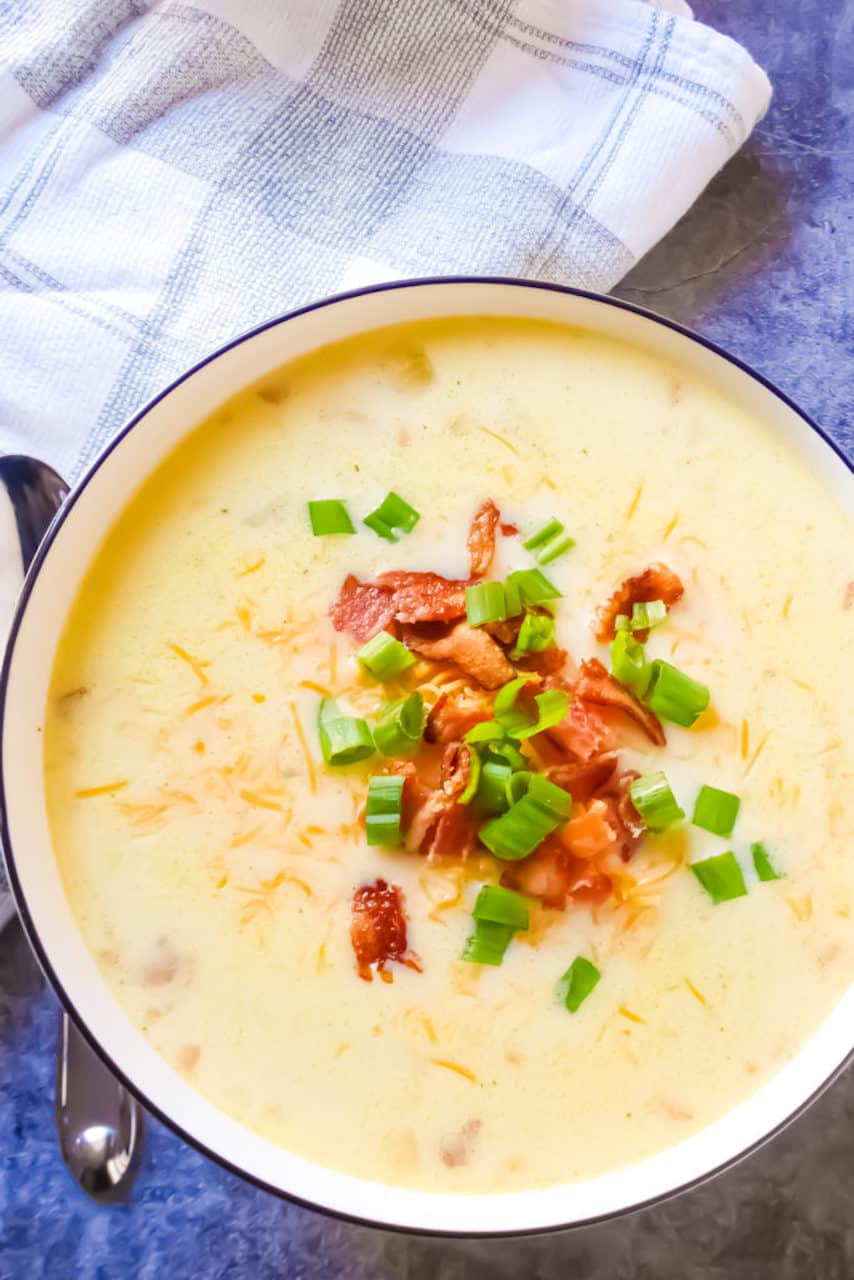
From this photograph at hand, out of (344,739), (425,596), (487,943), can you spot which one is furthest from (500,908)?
(425,596)

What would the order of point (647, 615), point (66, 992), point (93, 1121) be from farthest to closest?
point (93, 1121), point (647, 615), point (66, 992)

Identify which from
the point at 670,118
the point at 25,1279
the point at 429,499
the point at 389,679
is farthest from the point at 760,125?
the point at 25,1279

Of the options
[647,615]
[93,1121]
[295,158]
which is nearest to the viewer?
[647,615]

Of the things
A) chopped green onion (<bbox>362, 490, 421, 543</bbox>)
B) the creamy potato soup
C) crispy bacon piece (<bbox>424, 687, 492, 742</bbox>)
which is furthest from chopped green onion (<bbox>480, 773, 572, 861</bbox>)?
chopped green onion (<bbox>362, 490, 421, 543</bbox>)

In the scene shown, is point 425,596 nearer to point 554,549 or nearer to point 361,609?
point 361,609

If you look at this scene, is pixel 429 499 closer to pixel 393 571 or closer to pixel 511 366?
pixel 393 571

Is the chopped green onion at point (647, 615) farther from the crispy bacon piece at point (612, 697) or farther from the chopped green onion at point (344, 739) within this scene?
the chopped green onion at point (344, 739)
